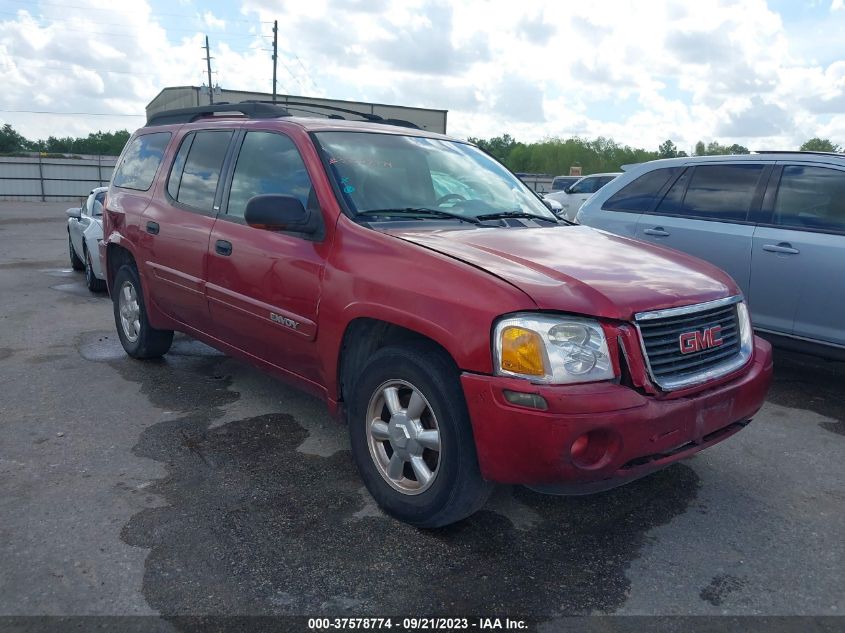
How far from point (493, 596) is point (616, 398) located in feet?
2.85

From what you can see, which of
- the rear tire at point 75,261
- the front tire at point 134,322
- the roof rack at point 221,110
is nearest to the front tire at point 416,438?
the roof rack at point 221,110

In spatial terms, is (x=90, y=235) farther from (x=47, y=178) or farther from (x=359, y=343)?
(x=47, y=178)

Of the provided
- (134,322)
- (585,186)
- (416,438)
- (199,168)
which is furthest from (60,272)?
(585,186)

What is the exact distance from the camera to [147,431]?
14.3ft

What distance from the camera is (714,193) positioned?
5855 mm

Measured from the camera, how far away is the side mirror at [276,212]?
11.7 ft

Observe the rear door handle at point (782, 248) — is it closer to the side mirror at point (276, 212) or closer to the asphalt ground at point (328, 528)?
the asphalt ground at point (328, 528)

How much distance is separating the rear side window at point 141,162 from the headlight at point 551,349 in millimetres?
3583

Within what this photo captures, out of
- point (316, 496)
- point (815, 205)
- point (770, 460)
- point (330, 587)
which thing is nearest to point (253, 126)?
point (316, 496)

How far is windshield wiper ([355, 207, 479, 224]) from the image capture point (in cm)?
373

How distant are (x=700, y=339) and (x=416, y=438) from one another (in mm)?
1282

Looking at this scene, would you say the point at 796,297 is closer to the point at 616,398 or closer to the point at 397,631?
the point at 616,398

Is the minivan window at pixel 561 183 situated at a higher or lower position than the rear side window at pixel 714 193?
lower

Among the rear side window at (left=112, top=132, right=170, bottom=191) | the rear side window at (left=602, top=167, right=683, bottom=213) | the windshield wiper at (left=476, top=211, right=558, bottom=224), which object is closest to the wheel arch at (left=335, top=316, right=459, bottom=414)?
the windshield wiper at (left=476, top=211, right=558, bottom=224)
